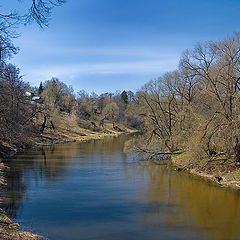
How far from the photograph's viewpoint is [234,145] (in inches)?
743

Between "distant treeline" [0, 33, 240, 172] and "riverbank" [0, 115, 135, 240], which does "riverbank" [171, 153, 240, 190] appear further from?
"riverbank" [0, 115, 135, 240]

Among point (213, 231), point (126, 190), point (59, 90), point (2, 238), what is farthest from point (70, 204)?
point (59, 90)

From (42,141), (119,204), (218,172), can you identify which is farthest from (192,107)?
(42,141)

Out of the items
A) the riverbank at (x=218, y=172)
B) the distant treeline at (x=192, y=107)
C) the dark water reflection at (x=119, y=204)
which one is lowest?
the dark water reflection at (x=119, y=204)

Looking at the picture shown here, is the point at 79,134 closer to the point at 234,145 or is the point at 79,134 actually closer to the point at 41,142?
the point at 41,142

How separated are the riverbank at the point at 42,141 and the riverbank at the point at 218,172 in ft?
41.2

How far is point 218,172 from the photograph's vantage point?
63.5ft

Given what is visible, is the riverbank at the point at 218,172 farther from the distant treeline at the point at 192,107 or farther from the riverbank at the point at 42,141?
the riverbank at the point at 42,141

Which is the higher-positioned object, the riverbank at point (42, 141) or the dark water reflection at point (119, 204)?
the riverbank at point (42, 141)

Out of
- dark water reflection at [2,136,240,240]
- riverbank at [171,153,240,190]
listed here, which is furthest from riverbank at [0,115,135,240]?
riverbank at [171,153,240,190]

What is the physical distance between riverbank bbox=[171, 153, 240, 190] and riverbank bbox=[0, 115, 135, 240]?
1256cm

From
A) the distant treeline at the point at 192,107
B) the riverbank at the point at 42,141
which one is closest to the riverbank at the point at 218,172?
the distant treeline at the point at 192,107

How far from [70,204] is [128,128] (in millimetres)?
70210

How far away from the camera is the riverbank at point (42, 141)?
9487 mm
